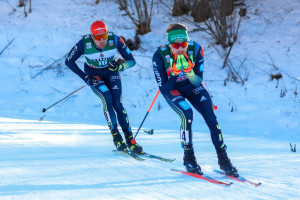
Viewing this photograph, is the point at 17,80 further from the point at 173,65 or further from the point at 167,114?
the point at 173,65

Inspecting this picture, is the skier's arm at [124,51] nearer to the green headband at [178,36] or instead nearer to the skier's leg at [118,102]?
the skier's leg at [118,102]

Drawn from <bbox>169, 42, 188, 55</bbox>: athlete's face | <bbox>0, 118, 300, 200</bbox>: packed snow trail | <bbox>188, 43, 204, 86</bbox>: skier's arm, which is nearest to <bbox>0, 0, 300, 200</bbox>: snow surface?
<bbox>0, 118, 300, 200</bbox>: packed snow trail

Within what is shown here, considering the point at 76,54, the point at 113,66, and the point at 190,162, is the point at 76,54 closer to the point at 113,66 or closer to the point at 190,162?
the point at 113,66

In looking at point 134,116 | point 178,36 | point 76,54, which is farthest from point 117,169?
point 134,116

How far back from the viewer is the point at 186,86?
4488 mm

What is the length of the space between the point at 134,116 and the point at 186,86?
4642 millimetres

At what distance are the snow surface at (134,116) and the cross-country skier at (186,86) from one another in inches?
10.7

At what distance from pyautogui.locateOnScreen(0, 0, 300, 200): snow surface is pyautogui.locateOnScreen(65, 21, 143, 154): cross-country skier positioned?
35 centimetres

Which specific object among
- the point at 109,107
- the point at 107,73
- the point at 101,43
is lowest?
the point at 109,107

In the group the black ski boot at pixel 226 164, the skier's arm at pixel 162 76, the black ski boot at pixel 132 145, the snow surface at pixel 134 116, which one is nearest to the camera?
the snow surface at pixel 134 116

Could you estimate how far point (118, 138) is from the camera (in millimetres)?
5387

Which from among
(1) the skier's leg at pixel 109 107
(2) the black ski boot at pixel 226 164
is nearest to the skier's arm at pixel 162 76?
(2) the black ski boot at pixel 226 164

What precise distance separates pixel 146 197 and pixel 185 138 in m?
1.12

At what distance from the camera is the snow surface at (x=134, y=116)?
3.73 meters
